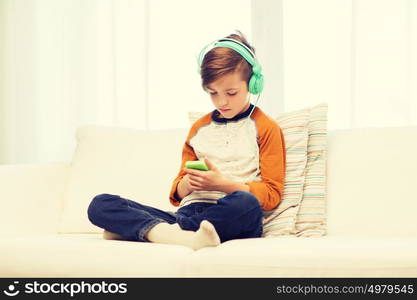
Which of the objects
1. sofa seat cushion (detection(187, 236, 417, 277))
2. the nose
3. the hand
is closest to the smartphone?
the hand

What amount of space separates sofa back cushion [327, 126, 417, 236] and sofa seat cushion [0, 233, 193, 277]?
63cm

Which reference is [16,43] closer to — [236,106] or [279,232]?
[236,106]

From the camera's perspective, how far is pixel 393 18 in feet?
8.23

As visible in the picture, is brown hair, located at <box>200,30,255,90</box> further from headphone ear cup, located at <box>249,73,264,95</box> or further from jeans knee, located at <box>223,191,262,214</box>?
jeans knee, located at <box>223,191,262,214</box>

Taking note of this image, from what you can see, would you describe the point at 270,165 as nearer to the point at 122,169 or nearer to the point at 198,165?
the point at 198,165

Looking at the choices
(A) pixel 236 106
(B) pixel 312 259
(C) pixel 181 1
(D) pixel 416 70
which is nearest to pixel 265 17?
(C) pixel 181 1

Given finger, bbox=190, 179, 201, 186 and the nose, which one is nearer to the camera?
finger, bbox=190, 179, 201, 186

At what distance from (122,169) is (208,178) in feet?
1.81

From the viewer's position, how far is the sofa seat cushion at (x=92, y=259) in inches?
54.1

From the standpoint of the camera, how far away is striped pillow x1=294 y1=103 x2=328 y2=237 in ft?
6.05

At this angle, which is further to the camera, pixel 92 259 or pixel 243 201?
pixel 243 201

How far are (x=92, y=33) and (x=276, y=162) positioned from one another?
1469 mm

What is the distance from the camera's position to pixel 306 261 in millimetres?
1328

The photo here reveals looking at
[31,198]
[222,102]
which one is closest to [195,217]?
[222,102]
